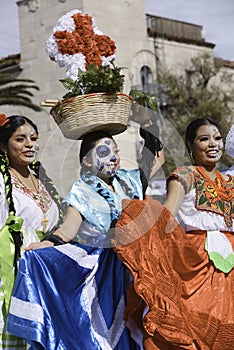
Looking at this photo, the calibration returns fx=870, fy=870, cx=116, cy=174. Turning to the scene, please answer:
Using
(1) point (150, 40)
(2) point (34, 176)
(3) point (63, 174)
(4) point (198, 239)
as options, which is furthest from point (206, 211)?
(1) point (150, 40)

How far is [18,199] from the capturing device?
18.7 ft

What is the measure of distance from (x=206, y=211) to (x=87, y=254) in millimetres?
768

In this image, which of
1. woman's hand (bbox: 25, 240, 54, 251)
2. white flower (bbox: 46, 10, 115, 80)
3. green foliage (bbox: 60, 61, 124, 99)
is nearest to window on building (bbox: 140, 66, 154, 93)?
white flower (bbox: 46, 10, 115, 80)

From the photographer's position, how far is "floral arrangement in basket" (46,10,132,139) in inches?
210

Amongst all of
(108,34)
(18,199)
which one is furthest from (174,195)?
(108,34)

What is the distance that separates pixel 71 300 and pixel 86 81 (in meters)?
1.36

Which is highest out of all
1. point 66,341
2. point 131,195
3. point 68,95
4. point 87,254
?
point 68,95

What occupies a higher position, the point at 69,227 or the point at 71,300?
the point at 69,227

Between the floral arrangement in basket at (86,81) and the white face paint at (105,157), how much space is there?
11 cm

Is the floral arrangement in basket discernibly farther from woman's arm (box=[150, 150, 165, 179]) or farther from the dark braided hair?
the dark braided hair

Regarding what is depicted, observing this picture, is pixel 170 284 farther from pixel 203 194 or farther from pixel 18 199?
pixel 18 199

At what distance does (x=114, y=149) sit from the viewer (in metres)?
5.51

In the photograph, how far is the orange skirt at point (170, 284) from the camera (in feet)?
16.1

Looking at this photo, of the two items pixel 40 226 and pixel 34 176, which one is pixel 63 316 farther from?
pixel 34 176
